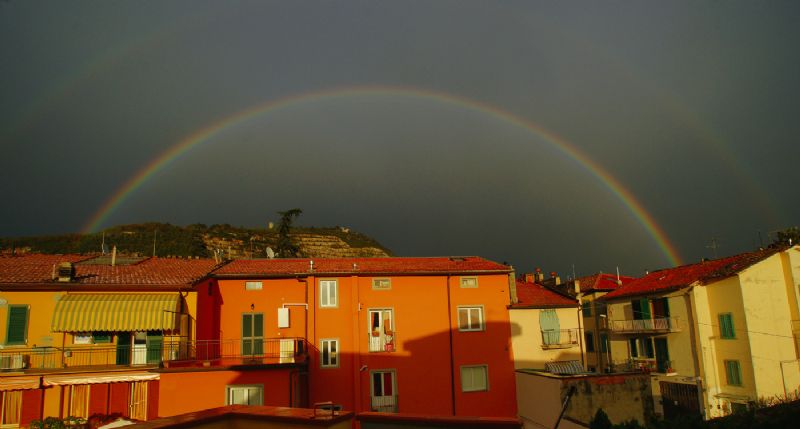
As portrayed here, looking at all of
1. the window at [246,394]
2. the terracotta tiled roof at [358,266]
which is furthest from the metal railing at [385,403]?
the window at [246,394]

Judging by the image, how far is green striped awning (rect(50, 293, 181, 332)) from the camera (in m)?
25.5

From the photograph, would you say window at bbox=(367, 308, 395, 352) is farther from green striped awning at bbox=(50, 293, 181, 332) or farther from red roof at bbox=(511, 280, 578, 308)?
green striped awning at bbox=(50, 293, 181, 332)

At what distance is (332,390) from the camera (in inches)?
1208

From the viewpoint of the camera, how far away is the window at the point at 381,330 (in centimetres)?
3198

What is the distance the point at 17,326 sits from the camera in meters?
26.4

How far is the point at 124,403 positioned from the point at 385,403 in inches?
496

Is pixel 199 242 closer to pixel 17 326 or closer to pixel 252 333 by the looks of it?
pixel 252 333

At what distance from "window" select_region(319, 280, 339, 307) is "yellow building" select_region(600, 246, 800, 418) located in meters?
18.3

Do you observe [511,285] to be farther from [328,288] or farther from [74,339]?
[74,339]

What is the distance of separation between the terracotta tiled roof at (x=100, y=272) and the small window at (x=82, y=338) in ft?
7.64

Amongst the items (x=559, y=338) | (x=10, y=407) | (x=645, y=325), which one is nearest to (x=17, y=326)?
(x=10, y=407)

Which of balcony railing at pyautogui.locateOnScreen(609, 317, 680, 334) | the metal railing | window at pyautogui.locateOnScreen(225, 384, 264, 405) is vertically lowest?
the metal railing

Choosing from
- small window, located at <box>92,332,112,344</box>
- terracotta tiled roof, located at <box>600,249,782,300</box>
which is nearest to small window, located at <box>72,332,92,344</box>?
small window, located at <box>92,332,112,344</box>

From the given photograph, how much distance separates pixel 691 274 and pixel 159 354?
106 ft
